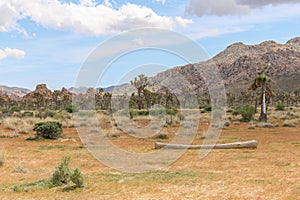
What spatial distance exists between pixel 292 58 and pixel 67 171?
186 metres

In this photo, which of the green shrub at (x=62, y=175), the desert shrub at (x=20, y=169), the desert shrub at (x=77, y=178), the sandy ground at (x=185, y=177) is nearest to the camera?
the sandy ground at (x=185, y=177)

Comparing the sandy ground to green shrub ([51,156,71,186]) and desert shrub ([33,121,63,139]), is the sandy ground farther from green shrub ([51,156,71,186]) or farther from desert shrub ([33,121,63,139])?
desert shrub ([33,121,63,139])

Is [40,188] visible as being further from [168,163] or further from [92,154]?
[92,154]

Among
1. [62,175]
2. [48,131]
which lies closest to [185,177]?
[62,175]

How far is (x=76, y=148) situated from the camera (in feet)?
61.8

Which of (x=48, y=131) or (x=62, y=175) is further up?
(x=48, y=131)

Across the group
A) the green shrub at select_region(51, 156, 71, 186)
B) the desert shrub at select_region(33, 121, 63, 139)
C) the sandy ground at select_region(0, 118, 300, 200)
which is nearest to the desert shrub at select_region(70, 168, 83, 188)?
the sandy ground at select_region(0, 118, 300, 200)

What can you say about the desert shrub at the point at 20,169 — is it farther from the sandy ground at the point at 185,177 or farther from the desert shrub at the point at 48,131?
the desert shrub at the point at 48,131

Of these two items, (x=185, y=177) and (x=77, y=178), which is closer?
(x=77, y=178)

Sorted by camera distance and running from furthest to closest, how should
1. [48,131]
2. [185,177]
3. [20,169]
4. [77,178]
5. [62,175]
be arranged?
[48,131], [20,169], [185,177], [62,175], [77,178]

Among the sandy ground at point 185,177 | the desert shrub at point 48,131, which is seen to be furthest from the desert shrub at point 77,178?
the desert shrub at point 48,131

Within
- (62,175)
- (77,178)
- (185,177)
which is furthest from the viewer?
(185,177)

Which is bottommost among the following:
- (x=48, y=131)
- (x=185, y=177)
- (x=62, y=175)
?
(x=185, y=177)

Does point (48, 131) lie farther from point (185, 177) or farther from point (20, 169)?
point (185, 177)
